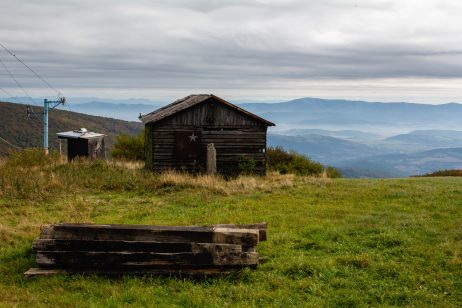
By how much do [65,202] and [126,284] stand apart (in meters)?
8.10

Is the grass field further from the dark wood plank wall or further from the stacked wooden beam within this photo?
the dark wood plank wall

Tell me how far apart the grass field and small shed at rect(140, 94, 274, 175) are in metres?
5.02

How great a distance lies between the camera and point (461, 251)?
8891mm

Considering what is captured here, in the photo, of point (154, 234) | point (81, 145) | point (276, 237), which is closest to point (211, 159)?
point (81, 145)

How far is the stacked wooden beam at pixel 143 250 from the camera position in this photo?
26.8 ft

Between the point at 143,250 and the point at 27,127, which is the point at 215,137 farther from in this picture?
the point at 27,127

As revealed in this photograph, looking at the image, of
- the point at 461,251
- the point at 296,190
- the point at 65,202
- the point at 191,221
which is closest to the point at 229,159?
the point at 296,190

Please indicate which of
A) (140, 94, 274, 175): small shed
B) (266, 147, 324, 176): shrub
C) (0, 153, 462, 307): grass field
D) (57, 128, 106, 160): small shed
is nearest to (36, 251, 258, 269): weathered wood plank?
(0, 153, 462, 307): grass field

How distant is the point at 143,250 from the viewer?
8.32 meters

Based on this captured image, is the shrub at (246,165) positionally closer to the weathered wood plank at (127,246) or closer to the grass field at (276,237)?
the grass field at (276,237)

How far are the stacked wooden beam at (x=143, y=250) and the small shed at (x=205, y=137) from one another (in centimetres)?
1531

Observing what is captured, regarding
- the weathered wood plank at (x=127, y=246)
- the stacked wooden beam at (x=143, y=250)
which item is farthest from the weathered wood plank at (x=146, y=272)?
the weathered wood plank at (x=127, y=246)

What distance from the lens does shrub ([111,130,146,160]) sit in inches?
1495

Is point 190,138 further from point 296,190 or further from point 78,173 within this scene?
point 296,190
